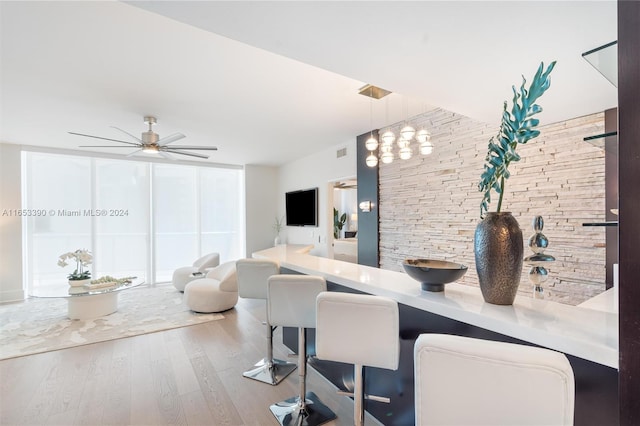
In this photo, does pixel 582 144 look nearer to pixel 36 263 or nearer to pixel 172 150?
pixel 172 150

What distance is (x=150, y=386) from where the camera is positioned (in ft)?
7.70

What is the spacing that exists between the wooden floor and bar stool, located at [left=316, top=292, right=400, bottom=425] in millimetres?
877

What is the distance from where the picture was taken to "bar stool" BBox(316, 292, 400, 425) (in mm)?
1362

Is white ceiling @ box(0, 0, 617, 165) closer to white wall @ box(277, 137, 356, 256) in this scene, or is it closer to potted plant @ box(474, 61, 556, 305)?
potted plant @ box(474, 61, 556, 305)

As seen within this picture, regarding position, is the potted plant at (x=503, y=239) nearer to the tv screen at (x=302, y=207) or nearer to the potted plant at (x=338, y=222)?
the tv screen at (x=302, y=207)

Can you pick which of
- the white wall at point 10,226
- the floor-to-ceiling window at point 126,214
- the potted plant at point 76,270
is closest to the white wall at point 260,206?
the floor-to-ceiling window at point 126,214

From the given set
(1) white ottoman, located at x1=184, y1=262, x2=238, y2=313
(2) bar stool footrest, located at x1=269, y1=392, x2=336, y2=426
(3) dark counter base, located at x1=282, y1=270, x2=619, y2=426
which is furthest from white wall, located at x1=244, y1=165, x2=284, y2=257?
(2) bar stool footrest, located at x1=269, y1=392, x2=336, y2=426

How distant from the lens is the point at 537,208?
8.61ft

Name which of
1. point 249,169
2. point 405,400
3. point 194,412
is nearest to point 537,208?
point 405,400

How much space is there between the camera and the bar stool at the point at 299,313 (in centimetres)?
189

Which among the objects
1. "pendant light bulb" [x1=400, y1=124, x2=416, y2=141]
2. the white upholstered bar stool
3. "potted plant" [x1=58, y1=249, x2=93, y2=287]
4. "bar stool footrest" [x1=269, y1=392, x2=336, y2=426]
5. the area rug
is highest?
"pendant light bulb" [x1=400, y1=124, x2=416, y2=141]

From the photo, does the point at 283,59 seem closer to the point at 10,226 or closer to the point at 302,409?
the point at 302,409

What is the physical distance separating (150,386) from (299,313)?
1568 mm

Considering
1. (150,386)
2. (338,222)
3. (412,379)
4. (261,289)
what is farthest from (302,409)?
(338,222)
